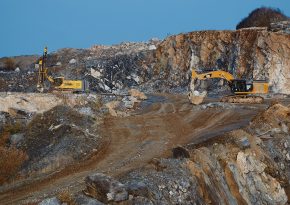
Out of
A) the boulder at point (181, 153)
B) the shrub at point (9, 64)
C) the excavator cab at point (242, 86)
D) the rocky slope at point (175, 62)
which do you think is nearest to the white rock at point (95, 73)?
the rocky slope at point (175, 62)

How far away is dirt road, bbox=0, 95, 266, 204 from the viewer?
18453 mm

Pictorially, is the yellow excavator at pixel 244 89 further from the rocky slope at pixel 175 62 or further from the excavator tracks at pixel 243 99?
the rocky slope at pixel 175 62

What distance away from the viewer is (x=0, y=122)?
1127 inches

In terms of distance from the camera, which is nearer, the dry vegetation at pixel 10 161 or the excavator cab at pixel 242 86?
the dry vegetation at pixel 10 161

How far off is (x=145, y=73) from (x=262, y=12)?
23.3 meters

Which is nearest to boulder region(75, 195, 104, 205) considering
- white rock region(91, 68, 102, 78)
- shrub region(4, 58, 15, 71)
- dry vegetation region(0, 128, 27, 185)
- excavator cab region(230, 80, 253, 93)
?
dry vegetation region(0, 128, 27, 185)

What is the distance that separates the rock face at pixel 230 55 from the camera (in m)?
59.1

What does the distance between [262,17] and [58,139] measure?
58.9m

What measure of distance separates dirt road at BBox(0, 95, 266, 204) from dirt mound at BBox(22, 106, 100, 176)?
88 centimetres

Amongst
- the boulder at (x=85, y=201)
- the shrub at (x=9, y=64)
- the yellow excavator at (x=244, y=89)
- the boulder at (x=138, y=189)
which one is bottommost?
the boulder at (x=85, y=201)

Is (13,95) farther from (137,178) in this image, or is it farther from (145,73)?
(145,73)

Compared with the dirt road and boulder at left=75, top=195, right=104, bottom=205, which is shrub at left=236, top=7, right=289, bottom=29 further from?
boulder at left=75, top=195, right=104, bottom=205

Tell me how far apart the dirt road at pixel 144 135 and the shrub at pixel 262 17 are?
36.6 m

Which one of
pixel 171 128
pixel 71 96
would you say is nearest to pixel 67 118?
pixel 171 128
